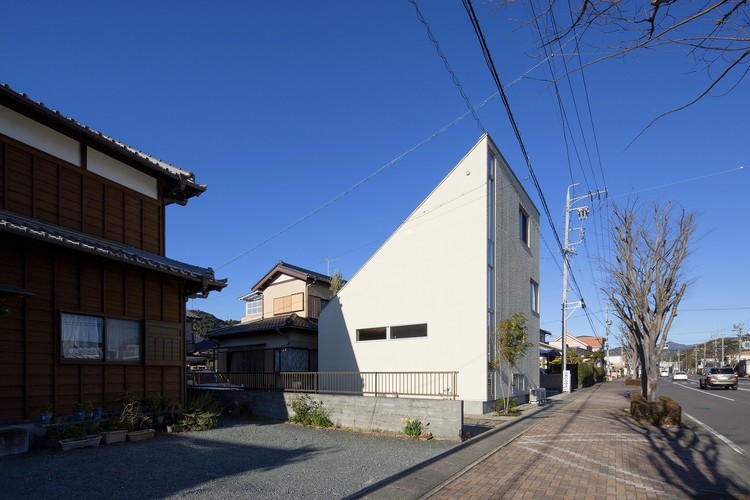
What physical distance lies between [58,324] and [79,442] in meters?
2.35

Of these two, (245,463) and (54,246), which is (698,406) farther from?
(54,246)

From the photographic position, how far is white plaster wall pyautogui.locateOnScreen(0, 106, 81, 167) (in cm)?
999

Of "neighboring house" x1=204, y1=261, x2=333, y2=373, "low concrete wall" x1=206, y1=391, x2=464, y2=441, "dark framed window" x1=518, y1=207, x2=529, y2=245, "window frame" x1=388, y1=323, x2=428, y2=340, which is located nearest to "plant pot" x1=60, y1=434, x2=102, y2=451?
"low concrete wall" x1=206, y1=391, x2=464, y2=441

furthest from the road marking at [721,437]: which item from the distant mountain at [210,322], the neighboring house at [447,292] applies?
the distant mountain at [210,322]

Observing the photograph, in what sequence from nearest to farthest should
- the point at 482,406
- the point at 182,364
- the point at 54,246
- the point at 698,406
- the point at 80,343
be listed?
Result: the point at 54,246, the point at 80,343, the point at 182,364, the point at 482,406, the point at 698,406

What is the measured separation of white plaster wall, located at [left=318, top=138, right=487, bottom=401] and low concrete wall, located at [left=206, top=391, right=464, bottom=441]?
16.7ft

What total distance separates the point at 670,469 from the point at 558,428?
16.7 feet

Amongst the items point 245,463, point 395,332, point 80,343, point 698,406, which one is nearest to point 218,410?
point 80,343

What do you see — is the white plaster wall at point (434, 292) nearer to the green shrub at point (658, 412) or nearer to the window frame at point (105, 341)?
the green shrub at point (658, 412)

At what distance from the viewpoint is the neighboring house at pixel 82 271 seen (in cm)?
946

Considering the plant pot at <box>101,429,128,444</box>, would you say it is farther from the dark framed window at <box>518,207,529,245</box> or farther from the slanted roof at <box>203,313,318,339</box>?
the dark framed window at <box>518,207,529,245</box>

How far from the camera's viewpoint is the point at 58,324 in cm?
1011

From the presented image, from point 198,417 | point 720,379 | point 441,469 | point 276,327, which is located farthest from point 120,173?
point 720,379

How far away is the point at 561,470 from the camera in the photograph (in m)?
8.44
